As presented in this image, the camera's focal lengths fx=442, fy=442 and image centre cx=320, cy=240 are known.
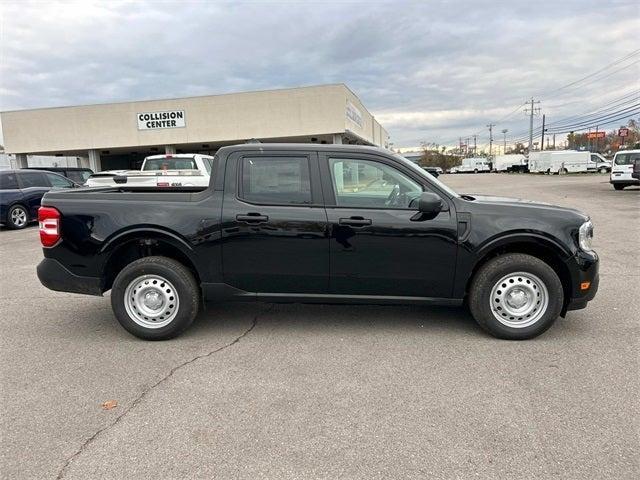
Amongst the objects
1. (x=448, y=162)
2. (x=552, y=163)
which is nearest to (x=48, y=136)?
(x=552, y=163)

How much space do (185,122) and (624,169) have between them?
87.8 ft

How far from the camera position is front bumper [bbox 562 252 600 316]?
4094 millimetres

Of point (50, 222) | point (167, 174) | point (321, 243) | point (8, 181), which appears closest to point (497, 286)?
point (321, 243)

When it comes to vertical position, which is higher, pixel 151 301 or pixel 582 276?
pixel 582 276

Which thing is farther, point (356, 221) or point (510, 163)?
point (510, 163)

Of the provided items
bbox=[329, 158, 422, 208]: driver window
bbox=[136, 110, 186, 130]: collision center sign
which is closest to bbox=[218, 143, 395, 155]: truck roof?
bbox=[329, 158, 422, 208]: driver window

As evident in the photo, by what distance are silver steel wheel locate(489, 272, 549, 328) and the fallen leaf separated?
129 inches

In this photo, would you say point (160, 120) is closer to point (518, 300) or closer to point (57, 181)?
point (57, 181)

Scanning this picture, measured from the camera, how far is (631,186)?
24188mm

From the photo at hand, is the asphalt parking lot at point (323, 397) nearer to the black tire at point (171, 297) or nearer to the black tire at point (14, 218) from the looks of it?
the black tire at point (171, 297)

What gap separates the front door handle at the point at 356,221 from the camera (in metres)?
4.08

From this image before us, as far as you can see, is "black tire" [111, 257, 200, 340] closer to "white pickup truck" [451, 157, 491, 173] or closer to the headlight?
the headlight

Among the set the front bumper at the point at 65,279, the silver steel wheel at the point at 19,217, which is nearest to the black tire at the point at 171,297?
the front bumper at the point at 65,279

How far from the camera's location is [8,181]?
12.6m
